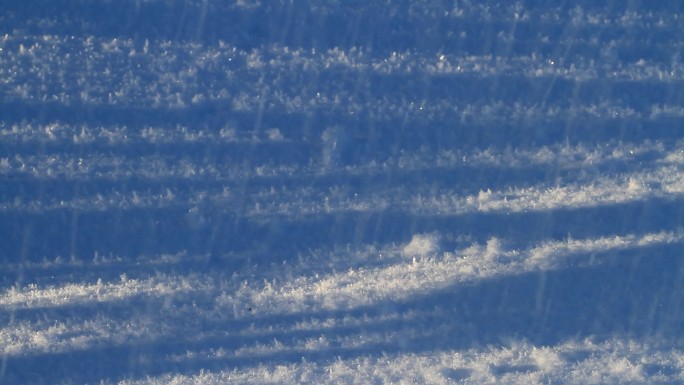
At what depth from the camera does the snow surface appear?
59.2 inches

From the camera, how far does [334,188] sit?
154 cm

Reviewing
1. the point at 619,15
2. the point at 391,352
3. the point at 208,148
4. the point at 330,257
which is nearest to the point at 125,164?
the point at 208,148

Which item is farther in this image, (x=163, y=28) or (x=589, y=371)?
(x=589, y=371)

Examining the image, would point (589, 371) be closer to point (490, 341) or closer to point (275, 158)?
point (490, 341)

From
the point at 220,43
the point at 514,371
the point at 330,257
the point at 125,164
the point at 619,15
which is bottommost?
the point at 514,371

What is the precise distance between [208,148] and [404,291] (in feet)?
2.12

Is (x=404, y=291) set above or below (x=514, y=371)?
above

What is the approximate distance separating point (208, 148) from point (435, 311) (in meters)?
0.75

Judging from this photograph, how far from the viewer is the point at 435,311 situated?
5.20 ft

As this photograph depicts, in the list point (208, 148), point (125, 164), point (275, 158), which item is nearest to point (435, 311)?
point (275, 158)

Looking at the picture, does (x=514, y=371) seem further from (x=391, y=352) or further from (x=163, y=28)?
(x=163, y=28)

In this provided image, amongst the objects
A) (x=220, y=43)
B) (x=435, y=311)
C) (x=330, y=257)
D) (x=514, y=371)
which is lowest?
(x=514, y=371)

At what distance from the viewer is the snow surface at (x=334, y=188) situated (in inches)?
59.2

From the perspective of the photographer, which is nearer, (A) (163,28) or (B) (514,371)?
(A) (163,28)
